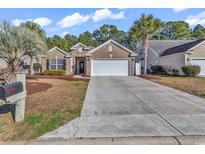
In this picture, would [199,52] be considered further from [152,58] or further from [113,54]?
[152,58]

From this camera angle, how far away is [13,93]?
664 centimetres

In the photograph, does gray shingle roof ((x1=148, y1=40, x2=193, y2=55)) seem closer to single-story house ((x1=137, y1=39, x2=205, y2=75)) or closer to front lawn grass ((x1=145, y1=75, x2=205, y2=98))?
single-story house ((x1=137, y1=39, x2=205, y2=75))

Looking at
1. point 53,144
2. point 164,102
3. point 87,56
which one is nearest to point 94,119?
point 53,144

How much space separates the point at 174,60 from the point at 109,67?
8399mm

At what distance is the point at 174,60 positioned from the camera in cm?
3072

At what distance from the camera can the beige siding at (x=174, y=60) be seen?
2883cm

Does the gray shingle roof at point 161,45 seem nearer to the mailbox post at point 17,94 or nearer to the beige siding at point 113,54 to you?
the beige siding at point 113,54

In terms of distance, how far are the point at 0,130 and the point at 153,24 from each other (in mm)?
26482

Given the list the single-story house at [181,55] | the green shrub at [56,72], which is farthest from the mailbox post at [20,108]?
the green shrub at [56,72]

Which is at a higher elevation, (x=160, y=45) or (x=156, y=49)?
(x=160, y=45)

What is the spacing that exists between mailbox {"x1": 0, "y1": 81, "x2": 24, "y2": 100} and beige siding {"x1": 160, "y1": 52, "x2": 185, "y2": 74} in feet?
80.1

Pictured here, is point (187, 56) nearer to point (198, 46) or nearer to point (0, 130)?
point (198, 46)

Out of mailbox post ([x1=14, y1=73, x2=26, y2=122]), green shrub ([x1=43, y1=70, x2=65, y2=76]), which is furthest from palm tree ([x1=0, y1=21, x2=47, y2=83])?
green shrub ([x1=43, y1=70, x2=65, y2=76])

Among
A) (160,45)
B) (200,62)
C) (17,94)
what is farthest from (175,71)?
(17,94)
